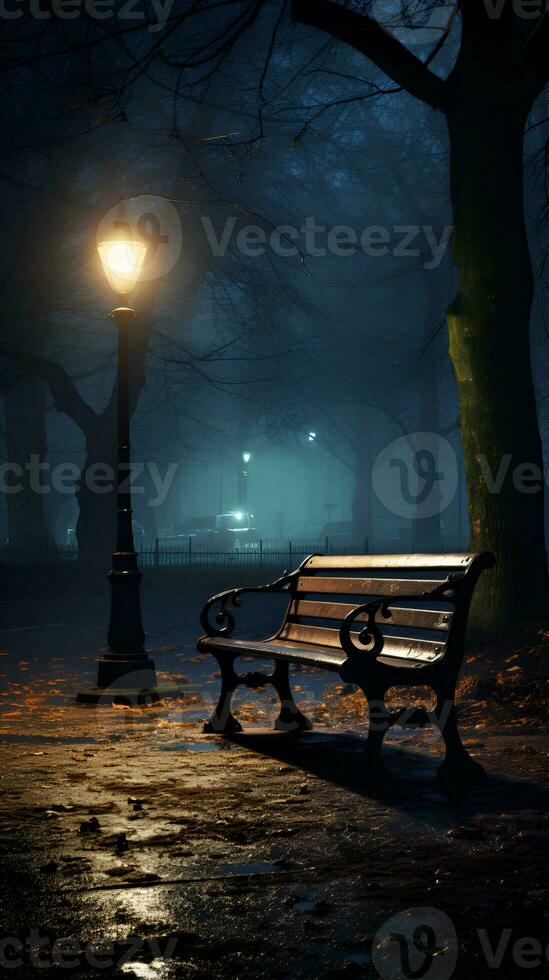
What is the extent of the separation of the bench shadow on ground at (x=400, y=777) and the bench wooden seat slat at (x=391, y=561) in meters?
1.14

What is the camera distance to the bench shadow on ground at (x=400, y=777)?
212 inches

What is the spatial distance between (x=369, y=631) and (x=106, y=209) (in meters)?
20.2

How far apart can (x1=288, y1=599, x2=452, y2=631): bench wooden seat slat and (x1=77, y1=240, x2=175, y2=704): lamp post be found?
10.3ft

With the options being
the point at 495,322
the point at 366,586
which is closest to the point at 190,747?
the point at 366,586

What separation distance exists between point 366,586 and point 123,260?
553 cm

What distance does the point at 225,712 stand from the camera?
7879 millimetres

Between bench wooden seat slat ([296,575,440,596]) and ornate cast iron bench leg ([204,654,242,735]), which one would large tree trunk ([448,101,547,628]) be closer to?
bench wooden seat slat ([296,575,440,596])

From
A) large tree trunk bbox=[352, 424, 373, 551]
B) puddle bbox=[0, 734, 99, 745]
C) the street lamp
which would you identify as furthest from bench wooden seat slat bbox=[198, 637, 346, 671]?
large tree trunk bbox=[352, 424, 373, 551]

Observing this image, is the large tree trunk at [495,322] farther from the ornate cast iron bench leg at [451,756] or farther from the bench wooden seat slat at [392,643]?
the ornate cast iron bench leg at [451,756]

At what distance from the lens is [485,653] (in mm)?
10195

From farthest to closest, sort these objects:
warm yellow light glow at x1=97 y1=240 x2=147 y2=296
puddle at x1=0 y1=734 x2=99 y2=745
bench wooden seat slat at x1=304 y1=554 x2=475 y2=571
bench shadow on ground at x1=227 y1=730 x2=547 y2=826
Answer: warm yellow light glow at x1=97 y1=240 x2=147 y2=296
puddle at x1=0 y1=734 x2=99 y2=745
bench wooden seat slat at x1=304 y1=554 x2=475 y2=571
bench shadow on ground at x1=227 y1=730 x2=547 y2=826

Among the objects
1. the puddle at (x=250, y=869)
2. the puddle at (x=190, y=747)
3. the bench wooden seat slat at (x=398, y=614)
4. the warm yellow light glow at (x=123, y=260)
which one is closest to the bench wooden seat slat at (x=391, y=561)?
the bench wooden seat slat at (x=398, y=614)

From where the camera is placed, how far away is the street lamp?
36.0ft

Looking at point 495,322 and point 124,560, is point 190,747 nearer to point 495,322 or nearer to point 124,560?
point 124,560
